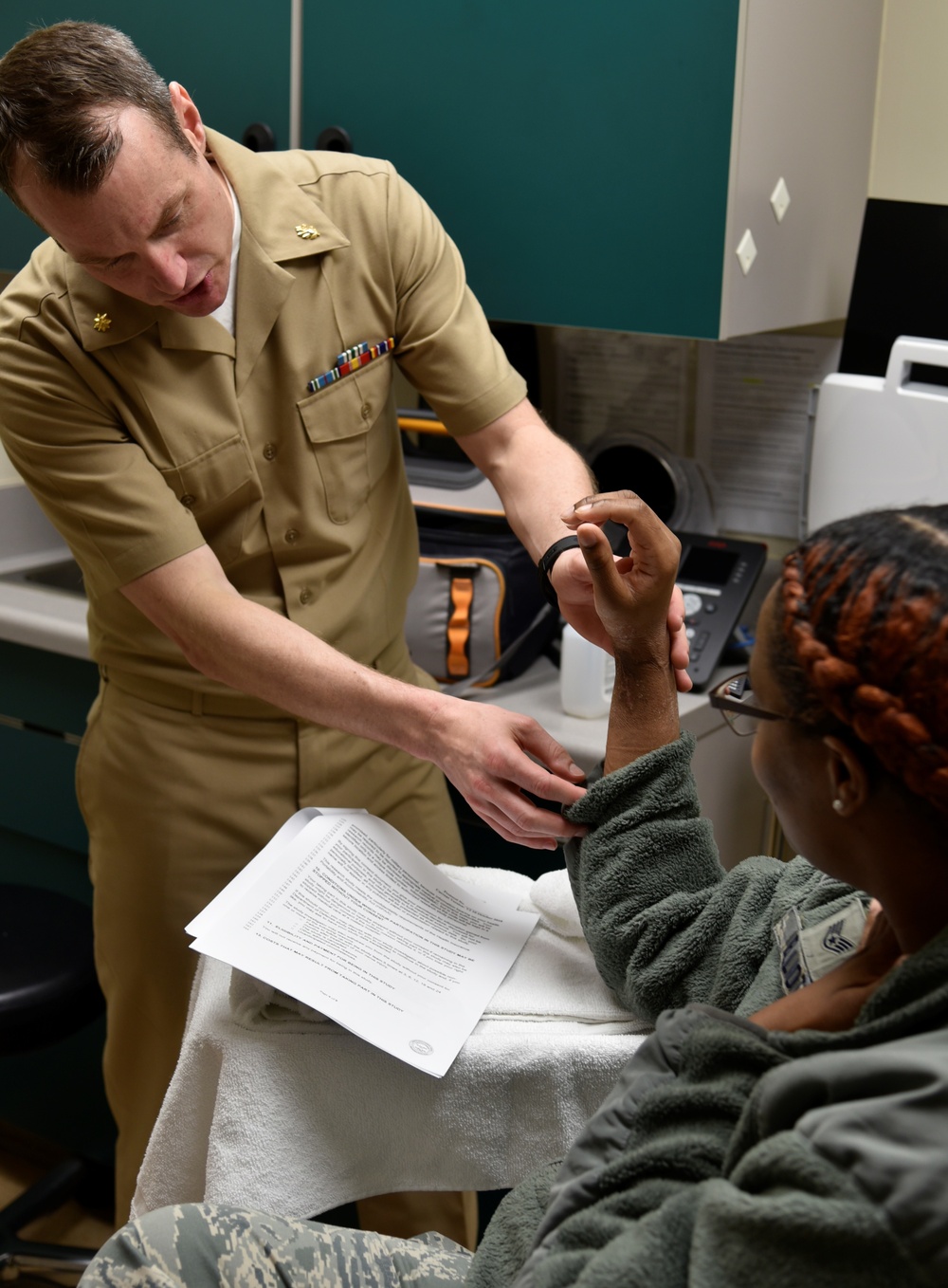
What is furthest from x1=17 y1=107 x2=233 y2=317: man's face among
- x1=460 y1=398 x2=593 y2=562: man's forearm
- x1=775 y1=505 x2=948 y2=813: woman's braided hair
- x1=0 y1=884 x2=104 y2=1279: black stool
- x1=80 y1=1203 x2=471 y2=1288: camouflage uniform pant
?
x1=0 y1=884 x2=104 y2=1279: black stool

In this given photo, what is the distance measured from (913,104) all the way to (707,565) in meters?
0.76

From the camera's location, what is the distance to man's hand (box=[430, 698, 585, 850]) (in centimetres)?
115

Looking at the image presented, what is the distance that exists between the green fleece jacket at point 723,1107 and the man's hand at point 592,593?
0.15 metres

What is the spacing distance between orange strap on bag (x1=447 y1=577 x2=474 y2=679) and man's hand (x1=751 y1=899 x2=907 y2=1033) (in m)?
0.97

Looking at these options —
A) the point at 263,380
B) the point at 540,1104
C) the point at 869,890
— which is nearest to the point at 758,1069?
the point at 869,890

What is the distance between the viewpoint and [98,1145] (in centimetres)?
219

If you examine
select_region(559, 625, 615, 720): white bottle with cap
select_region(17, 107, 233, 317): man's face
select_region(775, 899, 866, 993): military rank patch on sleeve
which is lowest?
select_region(559, 625, 615, 720): white bottle with cap

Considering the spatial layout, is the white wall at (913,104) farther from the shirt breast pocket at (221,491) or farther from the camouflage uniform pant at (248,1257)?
the camouflage uniform pant at (248,1257)

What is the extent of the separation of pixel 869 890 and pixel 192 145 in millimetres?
1013

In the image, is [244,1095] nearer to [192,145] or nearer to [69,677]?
[192,145]

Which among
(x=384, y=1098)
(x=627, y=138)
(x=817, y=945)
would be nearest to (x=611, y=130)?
(x=627, y=138)

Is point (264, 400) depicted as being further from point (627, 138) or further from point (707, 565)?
point (707, 565)

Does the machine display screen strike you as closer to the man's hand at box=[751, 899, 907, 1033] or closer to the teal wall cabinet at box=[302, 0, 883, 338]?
the teal wall cabinet at box=[302, 0, 883, 338]

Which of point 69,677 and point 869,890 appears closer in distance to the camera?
point 869,890
